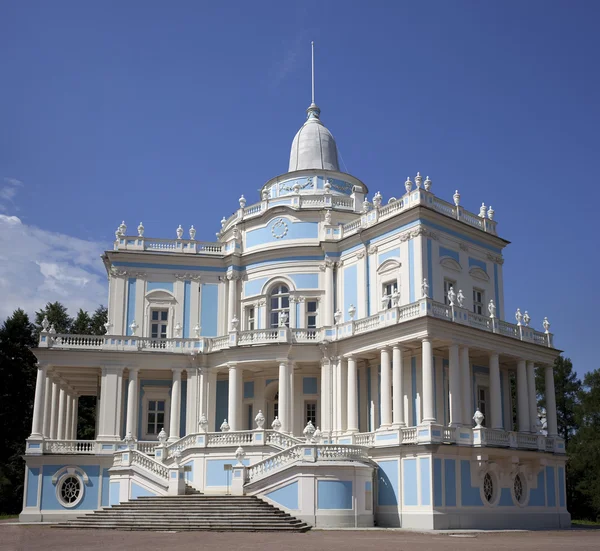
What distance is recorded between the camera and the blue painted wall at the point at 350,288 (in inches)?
1332

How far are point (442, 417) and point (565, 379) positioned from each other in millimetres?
29963

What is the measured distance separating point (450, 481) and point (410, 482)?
1.36 metres

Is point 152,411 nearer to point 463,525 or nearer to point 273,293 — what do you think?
point 273,293

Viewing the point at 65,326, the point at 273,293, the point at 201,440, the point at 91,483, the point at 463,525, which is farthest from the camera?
the point at 65,326

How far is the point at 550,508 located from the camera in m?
31.4

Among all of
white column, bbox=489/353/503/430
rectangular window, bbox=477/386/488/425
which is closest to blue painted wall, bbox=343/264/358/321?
rectangular window, bbox=477/386/488/425

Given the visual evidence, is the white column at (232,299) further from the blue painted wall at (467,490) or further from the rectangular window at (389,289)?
the blue painted wall at (467,490)

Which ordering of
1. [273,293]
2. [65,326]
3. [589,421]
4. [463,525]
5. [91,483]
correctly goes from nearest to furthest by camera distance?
[463,525], [91,483], [273,293], [589,421], [65,326]

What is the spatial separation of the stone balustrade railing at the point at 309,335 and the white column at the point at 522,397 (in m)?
1.28

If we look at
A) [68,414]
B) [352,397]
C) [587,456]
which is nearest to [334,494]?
[352,397]

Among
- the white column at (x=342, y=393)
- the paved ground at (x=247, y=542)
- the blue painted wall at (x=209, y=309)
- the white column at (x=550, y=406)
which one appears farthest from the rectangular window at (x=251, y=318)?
the paved ground at (x=247, y=542)

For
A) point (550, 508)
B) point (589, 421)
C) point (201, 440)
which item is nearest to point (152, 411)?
point (201, 440)

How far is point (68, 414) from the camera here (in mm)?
41969

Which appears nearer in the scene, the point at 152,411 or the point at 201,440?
the point at 201,440
